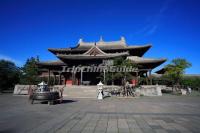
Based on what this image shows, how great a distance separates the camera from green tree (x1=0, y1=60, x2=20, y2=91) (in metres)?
31.7

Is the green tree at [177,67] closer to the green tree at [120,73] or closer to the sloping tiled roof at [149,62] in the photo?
the sloping tiled roof at [149,62]

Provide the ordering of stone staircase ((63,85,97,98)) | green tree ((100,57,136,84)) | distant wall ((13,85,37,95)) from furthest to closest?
green tree ((100,57,136,84))
distant wall ((13,85,37,95))
stone staircase ((63,85,97,98))

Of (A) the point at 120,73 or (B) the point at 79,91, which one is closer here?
(B) the point at 79,91

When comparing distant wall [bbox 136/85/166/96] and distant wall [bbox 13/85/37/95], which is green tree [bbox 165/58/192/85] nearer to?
distant wall [bbox 136/85/166/96]

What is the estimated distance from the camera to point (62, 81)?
38281 mm

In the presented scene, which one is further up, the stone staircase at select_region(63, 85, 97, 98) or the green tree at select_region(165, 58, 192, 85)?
the green tree at select_region(165, 58, 192, 85)

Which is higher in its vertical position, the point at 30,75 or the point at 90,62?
the point at 90,62

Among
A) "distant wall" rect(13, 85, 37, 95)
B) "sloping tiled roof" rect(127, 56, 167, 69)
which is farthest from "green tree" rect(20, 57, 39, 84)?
"sloping tiled roof" rect(127, 56, 167, 69)

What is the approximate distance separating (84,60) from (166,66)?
15232mm

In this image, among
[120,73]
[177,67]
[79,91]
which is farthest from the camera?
[177,67]

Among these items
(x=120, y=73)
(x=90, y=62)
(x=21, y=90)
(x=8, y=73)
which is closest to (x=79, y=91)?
(x=120, y=73)

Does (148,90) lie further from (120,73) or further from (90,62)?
(90,62)

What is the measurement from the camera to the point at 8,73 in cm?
3303

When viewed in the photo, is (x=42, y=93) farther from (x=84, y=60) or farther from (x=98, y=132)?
(x=84, y=60)
